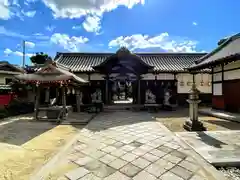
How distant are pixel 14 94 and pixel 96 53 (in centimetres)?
812

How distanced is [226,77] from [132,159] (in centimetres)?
1007

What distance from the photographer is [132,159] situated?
4.58 meters

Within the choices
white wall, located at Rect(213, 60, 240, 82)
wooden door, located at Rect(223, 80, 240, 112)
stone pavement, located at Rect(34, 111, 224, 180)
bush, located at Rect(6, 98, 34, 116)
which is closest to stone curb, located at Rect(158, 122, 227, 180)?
stone pavement, located at Rect(34, 111, 224, 180)

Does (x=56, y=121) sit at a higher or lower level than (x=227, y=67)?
lower

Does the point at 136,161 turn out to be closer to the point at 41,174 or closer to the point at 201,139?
the point at 41,174

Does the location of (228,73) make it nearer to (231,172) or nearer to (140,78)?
(140,78)

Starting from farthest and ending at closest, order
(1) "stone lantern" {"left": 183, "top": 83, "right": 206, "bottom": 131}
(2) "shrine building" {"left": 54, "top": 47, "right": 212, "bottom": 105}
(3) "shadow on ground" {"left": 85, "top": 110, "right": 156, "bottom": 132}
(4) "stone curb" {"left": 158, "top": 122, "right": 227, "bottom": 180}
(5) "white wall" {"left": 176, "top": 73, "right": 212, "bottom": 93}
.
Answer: (5) "white wall" {"left": 176, "top": 73, "right": 212, "bottom": 93} < (2) "shrine building" {"left": 54, "top": 47, "right": 212, "bottom": 105} < (3) "shadow on ground" {"left": 85, "top": 110, "right": 156, "bottom": 132} < (1) "stone lantern" {"left": 183, "top": 83, "right": 206, "bottom": 131} < (4) "stone curb" {"left": 158, "top": 122, "right": 227, "bottom": 180}

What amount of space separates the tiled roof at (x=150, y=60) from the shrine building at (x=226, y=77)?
3.71m

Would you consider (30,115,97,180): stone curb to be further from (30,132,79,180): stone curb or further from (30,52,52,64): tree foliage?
(30,52,52,64): tree foliage

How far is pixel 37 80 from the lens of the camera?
374 inches

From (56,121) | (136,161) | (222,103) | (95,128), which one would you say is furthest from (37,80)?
(222,103)

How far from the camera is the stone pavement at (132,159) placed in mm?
3814

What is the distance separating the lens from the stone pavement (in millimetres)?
3814

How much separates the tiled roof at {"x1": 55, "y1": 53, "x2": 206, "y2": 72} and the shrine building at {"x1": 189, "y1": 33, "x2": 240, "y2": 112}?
12.2ft
